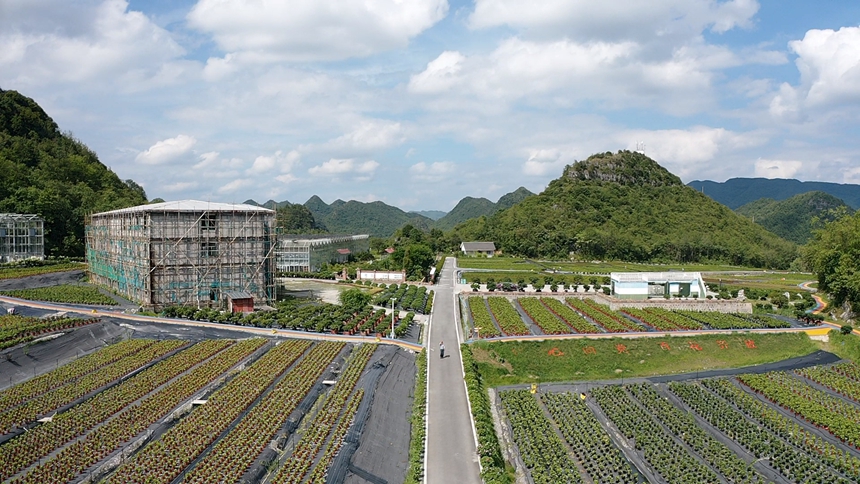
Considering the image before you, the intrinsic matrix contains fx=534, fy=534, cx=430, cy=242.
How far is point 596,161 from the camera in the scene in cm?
10481

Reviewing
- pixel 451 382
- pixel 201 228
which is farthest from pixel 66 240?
pixel 451 382

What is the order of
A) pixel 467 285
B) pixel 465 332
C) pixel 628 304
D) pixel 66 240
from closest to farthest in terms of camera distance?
pixel 465 332 → pixel 628 304 → pixel 467 285 → pixel 66 240

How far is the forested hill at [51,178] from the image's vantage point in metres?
61.4

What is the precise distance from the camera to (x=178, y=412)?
1934 cm

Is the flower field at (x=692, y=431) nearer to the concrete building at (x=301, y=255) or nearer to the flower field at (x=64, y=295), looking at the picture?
the flower field at (x=64, y=295)

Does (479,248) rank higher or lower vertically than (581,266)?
higher

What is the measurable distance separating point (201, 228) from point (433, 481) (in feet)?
100

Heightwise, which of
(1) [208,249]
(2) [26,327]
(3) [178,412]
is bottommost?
Answer: (3) [178,412]

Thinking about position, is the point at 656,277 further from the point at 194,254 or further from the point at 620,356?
the point at 194,254

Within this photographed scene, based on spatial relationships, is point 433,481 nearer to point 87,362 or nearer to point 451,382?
Result: point 451,382

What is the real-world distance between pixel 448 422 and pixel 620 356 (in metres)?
14.1

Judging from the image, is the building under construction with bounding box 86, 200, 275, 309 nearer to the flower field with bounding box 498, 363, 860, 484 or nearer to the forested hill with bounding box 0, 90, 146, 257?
the flower field with bounding box 498, 363, 860, 484

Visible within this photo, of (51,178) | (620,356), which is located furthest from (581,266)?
(51,178)

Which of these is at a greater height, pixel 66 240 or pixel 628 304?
pixel 66 240
